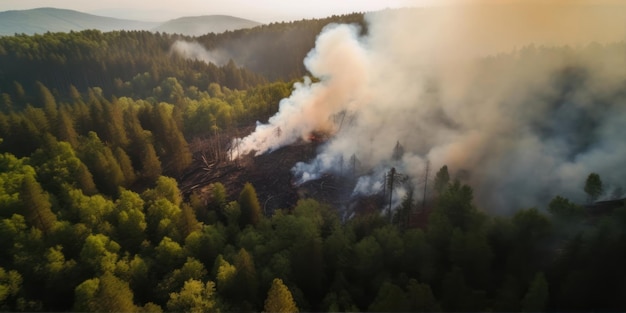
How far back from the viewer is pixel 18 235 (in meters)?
35.8

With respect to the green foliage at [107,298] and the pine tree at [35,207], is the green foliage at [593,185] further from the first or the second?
the pine tree at [35,207]

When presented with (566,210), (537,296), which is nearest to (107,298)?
(537,296)

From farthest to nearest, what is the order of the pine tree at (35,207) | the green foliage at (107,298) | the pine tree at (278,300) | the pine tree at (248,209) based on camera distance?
the pine tree at (248,209) → the pine tree at (35,207) → the green foliage at (107,298) → the pine tree at (278,300)

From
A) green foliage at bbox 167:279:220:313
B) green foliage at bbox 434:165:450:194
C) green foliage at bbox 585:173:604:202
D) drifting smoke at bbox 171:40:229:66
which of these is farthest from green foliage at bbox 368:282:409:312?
drifting smoke at bbox 171:40:229:66

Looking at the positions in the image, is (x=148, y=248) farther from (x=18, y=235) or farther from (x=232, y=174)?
(x=232, y=174)

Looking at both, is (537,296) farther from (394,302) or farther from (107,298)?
(107,298)

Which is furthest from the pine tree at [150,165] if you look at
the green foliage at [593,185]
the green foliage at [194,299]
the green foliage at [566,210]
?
the green foliage at [593,185]

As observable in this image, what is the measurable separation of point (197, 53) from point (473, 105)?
401ft

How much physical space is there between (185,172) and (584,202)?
55367mm

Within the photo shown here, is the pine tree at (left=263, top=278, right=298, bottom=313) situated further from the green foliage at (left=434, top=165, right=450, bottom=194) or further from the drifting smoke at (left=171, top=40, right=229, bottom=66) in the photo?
the drifting smoke at (left=171, top=40, right=229, bottom=66)

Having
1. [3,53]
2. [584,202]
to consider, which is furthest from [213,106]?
[3,53]

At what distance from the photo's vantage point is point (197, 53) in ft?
501

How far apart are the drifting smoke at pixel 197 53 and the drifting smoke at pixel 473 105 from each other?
88.1m

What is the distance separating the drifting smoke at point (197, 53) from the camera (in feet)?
474
